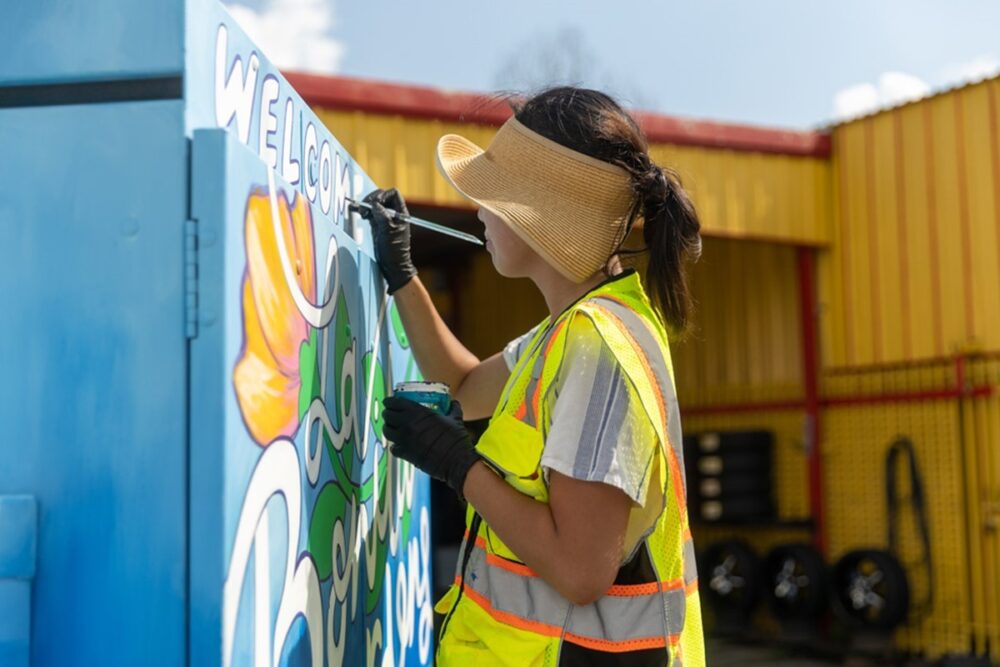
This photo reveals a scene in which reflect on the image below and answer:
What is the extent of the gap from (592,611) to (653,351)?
501mm

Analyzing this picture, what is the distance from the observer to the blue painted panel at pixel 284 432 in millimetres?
1618

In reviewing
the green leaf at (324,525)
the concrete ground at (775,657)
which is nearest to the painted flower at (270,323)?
the green leaf at (324,525)

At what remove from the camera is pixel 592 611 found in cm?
206

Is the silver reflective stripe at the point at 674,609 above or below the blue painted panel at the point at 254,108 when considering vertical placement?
below

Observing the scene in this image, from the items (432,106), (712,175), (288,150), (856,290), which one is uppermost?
(432,106)

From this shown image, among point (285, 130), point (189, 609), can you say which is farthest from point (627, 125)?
point (189, 609)

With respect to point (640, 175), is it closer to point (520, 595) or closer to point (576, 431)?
point (576, 431)

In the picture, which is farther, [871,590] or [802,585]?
[802,585]

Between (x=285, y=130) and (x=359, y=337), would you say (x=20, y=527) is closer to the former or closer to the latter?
(x=285, y=130)

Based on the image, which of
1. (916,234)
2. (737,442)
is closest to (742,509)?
(737,442)

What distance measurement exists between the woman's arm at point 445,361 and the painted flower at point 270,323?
90 cm

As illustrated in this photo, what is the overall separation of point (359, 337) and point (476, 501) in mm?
643

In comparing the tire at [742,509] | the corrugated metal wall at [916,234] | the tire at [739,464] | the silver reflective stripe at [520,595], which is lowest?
the tire at [742,509]

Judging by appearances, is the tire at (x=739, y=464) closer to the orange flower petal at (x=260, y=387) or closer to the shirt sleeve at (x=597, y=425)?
the shirt sleeve at (x=597, y=425)
